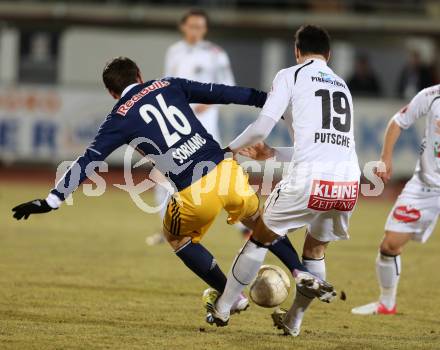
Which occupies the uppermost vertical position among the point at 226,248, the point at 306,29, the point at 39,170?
the point at 306,29

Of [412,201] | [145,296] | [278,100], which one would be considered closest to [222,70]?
[145,296]

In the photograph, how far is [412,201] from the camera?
25.7 ft

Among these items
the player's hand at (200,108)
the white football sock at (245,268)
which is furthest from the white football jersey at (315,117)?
the player's hand at (200,108)

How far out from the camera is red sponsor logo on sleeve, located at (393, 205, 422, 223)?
7.80 m

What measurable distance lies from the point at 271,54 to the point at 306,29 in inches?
665

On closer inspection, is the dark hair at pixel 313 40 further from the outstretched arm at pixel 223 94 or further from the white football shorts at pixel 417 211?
the white football shorts at pixel 417 211

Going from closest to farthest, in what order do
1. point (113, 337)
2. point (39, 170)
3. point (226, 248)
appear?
point (113, 337), point (226, 248), point (39, 170)

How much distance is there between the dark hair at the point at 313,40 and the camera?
648 cm

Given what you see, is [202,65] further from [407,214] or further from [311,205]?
[311,205]

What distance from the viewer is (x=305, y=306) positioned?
21.7ft

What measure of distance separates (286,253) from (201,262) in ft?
1.92

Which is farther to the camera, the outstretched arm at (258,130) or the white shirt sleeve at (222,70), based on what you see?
the white shirt sleeve at (222,70)

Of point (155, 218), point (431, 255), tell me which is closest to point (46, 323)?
point (431, 255)

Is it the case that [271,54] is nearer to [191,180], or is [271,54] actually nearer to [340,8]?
[340,8]
